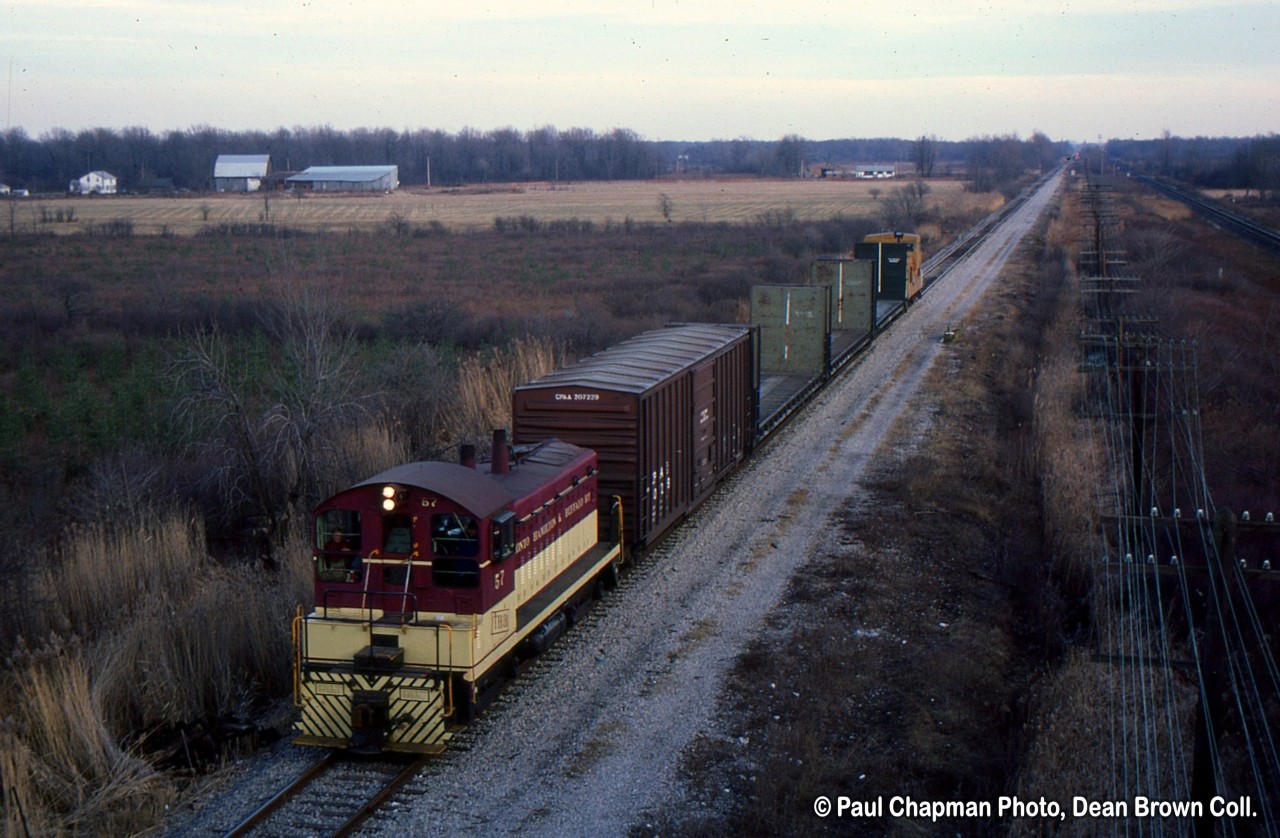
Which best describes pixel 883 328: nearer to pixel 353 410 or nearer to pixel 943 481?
pixel 943 481

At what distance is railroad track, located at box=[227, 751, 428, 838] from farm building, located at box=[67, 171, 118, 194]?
4741 inches

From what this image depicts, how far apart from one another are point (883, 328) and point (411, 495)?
31761 mm

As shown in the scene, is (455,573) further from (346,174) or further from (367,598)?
(346,174)

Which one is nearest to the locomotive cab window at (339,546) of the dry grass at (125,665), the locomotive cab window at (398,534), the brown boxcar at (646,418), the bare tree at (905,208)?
the locomotive cab window at (398,534)

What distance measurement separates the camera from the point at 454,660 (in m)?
11.3

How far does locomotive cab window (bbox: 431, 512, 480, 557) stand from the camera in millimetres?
11359

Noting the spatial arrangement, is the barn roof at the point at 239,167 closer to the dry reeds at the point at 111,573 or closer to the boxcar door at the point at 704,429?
the boxcar door at the point at 704,429

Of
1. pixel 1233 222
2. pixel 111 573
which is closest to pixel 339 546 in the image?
pixel 111 573

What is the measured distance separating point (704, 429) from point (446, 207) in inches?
3839

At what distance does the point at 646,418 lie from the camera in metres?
16.3

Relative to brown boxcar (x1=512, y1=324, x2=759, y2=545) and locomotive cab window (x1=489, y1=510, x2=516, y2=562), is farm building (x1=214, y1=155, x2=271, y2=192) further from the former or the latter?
locomotive cab window (x1=489, y1=510, x2=516, y2=562)

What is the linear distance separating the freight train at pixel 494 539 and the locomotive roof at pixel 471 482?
1.0 inches

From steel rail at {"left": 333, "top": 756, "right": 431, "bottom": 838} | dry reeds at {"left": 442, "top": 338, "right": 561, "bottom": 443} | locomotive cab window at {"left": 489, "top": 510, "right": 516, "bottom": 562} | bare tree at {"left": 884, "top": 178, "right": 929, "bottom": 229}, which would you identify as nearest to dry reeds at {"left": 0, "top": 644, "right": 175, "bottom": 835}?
steel rail at {"left": 333, "top": 756, "right": 431, "bottom": 838}

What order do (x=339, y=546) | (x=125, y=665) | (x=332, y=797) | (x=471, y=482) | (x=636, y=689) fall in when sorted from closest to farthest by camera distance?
(x=332, y=797) → (x=339, y=546) → (x=471, y=482) → (x=125, y=665) → (x=636, y=689)
